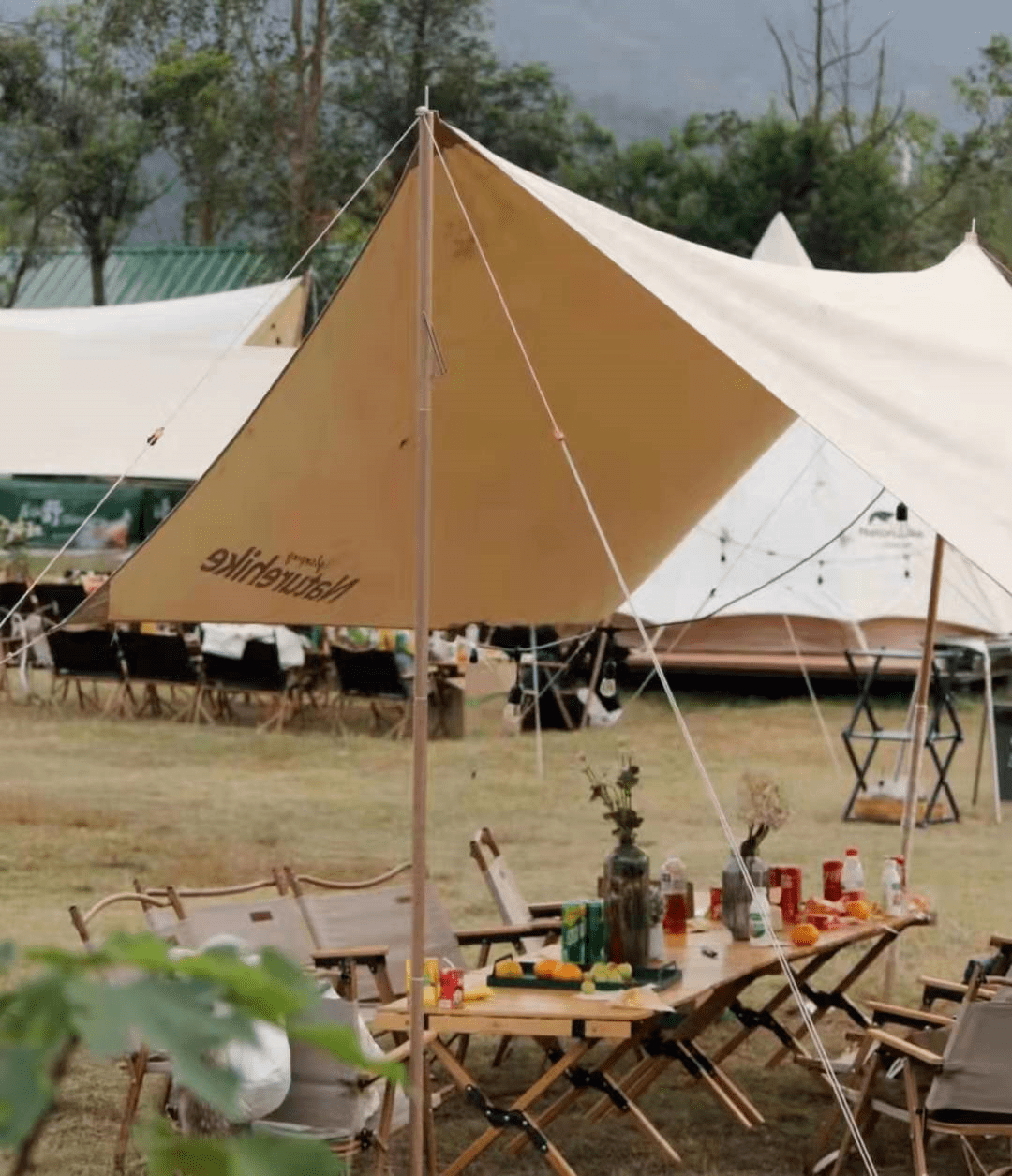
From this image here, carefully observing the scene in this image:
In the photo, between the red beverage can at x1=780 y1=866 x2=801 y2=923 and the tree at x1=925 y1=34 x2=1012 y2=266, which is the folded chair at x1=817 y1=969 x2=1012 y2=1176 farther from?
the tree at x1=925 y1=34 x2=1012 y2=266

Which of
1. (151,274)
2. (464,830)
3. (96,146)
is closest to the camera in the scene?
(464,830)

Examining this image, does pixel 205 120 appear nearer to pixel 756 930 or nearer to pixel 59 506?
pixel 59 506

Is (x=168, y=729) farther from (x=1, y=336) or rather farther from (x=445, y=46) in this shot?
(x=445, y=46)

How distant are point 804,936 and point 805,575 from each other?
367 inches

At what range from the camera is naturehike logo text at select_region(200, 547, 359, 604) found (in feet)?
21.3

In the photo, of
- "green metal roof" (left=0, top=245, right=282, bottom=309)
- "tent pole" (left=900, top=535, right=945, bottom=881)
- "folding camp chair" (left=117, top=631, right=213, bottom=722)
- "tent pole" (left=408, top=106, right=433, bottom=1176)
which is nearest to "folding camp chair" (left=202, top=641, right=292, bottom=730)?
"folding camp chair" (left=117, top=631, right=213, bottom=722)

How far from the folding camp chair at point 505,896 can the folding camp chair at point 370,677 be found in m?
7.30

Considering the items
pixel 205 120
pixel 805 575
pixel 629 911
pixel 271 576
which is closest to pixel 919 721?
pixel 629 911

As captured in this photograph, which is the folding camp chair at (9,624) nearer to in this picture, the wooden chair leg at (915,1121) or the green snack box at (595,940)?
the green snack box at (595,940)

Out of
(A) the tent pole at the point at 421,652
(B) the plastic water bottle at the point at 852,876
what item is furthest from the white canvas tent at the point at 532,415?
(B) the plastic water bottle at the point at 852,876

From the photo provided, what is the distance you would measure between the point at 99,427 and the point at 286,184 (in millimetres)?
27298

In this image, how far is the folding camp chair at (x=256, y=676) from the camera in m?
14.6

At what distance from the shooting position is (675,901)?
6293mm

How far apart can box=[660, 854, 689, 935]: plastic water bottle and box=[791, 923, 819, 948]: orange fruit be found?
1.08 ft
